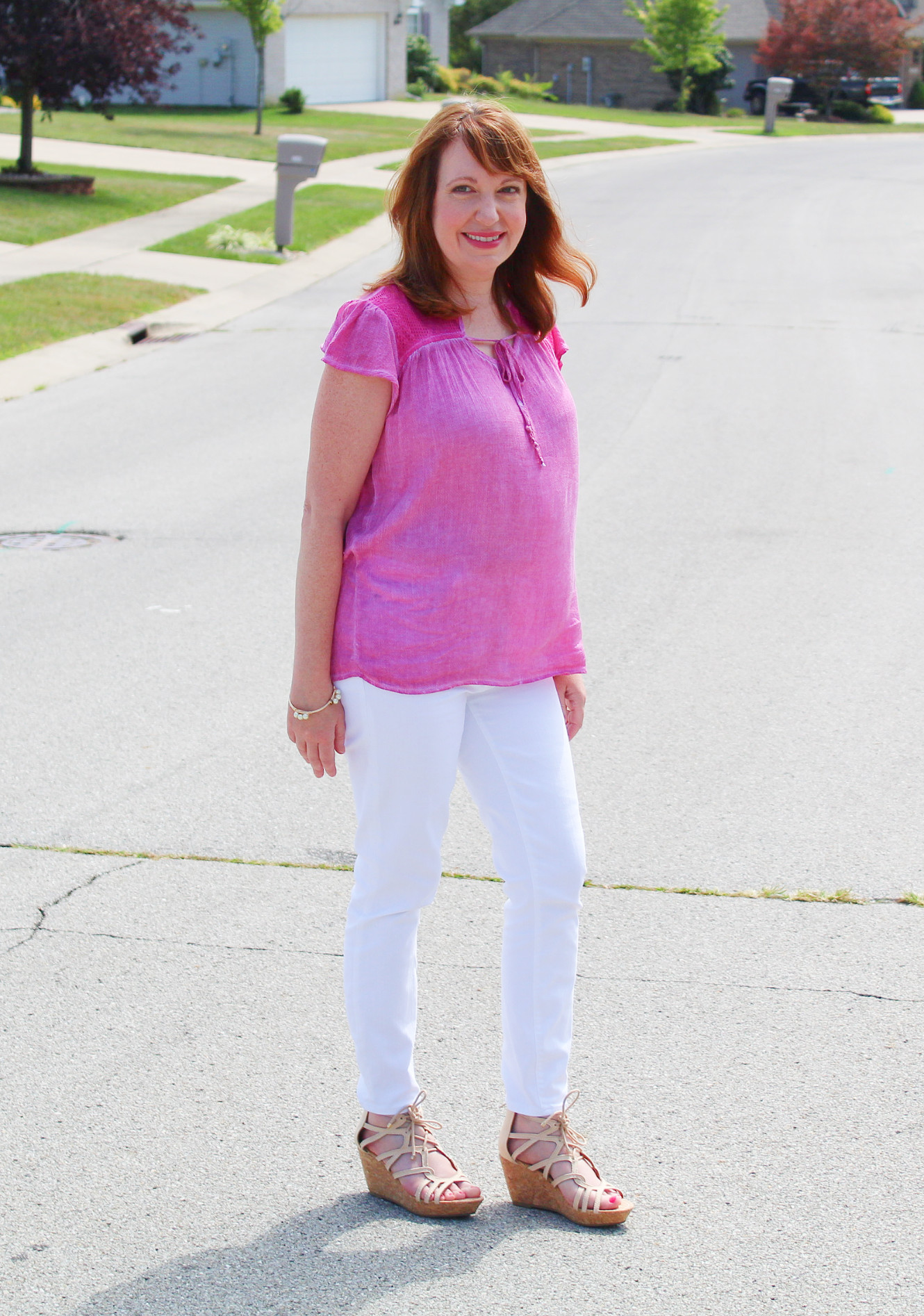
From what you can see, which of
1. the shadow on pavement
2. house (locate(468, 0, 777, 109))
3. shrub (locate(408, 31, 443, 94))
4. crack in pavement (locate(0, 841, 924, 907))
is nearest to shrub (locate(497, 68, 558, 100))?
house (locate(468, 0, 777, 109))

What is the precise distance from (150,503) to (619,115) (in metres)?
40.9

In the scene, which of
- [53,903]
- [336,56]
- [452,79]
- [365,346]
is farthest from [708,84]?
[365,346]

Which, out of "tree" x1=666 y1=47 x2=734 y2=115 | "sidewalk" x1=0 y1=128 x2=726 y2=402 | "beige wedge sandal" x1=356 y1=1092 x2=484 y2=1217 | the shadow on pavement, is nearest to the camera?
the shadow on pavement

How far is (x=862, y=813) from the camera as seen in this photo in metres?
4.61

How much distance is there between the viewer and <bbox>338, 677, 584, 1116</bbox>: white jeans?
2.63m

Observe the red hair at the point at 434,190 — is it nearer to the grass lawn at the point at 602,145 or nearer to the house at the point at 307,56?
the grass lawn at the point at 602,145

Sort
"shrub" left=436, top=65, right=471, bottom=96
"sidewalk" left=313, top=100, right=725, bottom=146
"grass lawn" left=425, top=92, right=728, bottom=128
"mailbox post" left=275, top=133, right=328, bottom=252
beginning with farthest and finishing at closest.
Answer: "shrub" left=436, top=65, right=471, bottom=96 < "grass lawn" left=425, top=92, right=728, bottom=128 < "sidewalk" left=313, top=100, right=725, bottom=146 < "mailbox post" left=275, top=133, right=328, bottom=252

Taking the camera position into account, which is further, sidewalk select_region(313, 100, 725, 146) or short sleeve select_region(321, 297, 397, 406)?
sidewalk select_region(313, 100, 725, 146)

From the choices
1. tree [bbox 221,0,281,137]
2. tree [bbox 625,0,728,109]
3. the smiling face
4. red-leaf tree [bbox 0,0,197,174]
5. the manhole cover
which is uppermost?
tree [bbox 625,0,728,109]

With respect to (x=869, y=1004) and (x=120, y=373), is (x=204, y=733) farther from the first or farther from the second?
(x=120, y=373)

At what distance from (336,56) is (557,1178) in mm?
43620

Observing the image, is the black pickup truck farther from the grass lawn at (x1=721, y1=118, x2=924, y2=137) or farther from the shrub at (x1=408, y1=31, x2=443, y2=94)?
the shrub at (x1=408, y1=31, x2=443, y2=94)

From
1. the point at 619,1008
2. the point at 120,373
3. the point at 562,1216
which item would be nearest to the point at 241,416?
the point at 120,373

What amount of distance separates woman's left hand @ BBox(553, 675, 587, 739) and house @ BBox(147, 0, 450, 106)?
125 feet
